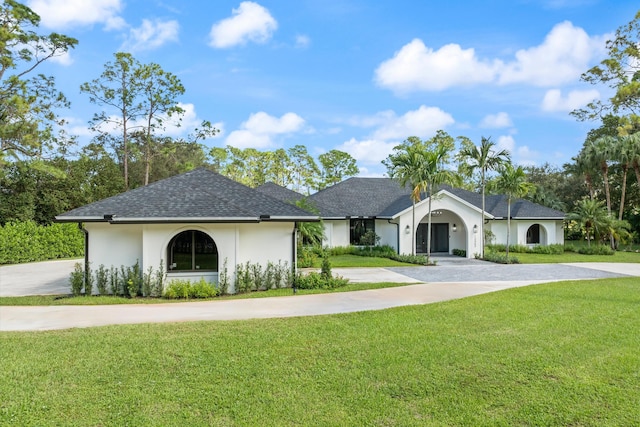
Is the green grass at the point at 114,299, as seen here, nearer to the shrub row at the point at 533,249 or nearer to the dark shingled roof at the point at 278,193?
the dark shingled roof at the point at 278,193

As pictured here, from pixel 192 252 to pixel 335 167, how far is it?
1634 inches

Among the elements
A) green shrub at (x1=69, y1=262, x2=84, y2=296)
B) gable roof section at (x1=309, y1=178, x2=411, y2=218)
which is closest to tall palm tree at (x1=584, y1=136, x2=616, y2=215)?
gable roof section at (x1=309, y1=178, x2=411, y2=218)

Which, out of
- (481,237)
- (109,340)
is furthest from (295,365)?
(481,237)

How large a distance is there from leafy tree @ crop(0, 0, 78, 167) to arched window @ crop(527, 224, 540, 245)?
3371 centimetres

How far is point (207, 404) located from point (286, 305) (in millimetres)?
5509

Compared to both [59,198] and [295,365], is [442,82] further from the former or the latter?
[59,198]

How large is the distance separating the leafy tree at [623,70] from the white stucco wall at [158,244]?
1249cm

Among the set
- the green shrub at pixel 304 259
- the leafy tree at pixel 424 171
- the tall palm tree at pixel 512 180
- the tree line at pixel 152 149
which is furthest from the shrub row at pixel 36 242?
the tall palm tree at pixel 512 180

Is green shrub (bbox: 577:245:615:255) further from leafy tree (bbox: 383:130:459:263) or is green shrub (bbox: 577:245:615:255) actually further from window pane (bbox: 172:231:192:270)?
window pane (bbox: 172:231:192:270)

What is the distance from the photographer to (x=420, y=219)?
23047mm

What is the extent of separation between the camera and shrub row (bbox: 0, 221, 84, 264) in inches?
843

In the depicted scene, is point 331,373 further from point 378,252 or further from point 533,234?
point 533,234

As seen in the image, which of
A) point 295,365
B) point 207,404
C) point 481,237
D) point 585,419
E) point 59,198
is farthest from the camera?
point 59,198

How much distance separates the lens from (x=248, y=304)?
33.4 feet
